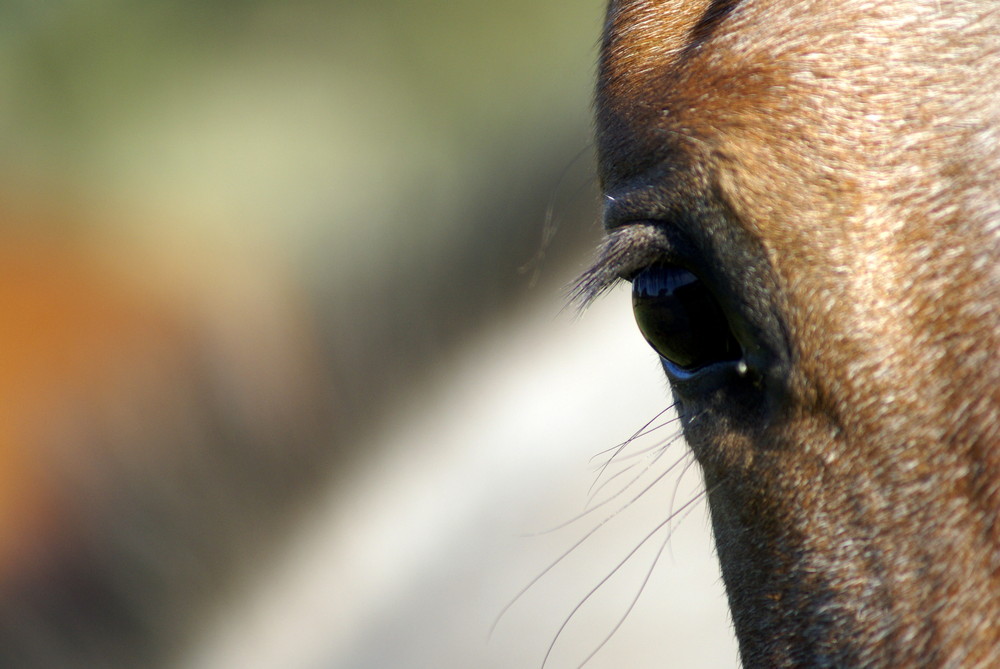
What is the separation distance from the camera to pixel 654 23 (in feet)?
7.13

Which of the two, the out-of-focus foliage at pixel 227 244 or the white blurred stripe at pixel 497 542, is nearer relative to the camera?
the white blurred stripe at pixel 497 542

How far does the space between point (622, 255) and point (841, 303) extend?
0.51m

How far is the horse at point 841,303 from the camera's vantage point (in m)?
1.52

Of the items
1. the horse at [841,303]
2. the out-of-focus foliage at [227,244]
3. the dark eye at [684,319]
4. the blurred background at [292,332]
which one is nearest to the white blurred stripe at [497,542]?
the blurred background at [292,332]

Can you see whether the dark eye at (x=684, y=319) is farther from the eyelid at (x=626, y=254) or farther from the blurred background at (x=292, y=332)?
the blurred background at (x=292, y=332)

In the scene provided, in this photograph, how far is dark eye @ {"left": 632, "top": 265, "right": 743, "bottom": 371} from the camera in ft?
6.38

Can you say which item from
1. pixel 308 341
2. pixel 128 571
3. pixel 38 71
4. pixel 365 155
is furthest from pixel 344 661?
pixel 38 71

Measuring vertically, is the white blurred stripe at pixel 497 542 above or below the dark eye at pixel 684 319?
below

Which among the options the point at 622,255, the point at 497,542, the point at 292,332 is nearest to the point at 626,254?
the point at 622,255

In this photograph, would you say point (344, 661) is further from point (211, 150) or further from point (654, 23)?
point (654, 23)

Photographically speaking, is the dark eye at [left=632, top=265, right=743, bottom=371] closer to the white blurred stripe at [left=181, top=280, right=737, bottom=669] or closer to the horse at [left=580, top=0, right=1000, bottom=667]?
the horse at [left=580, top=0, right=1000, bottom=667]

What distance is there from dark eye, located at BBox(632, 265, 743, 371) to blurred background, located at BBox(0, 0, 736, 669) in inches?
192

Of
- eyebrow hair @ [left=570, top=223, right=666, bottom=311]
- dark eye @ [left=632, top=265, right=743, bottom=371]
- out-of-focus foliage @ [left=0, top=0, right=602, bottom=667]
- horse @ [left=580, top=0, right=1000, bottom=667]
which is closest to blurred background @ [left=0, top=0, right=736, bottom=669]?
out-of-focus foliage @ [left=0, top=0, right=602, bottom=667]

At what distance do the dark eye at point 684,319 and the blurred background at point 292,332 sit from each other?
192 inches
